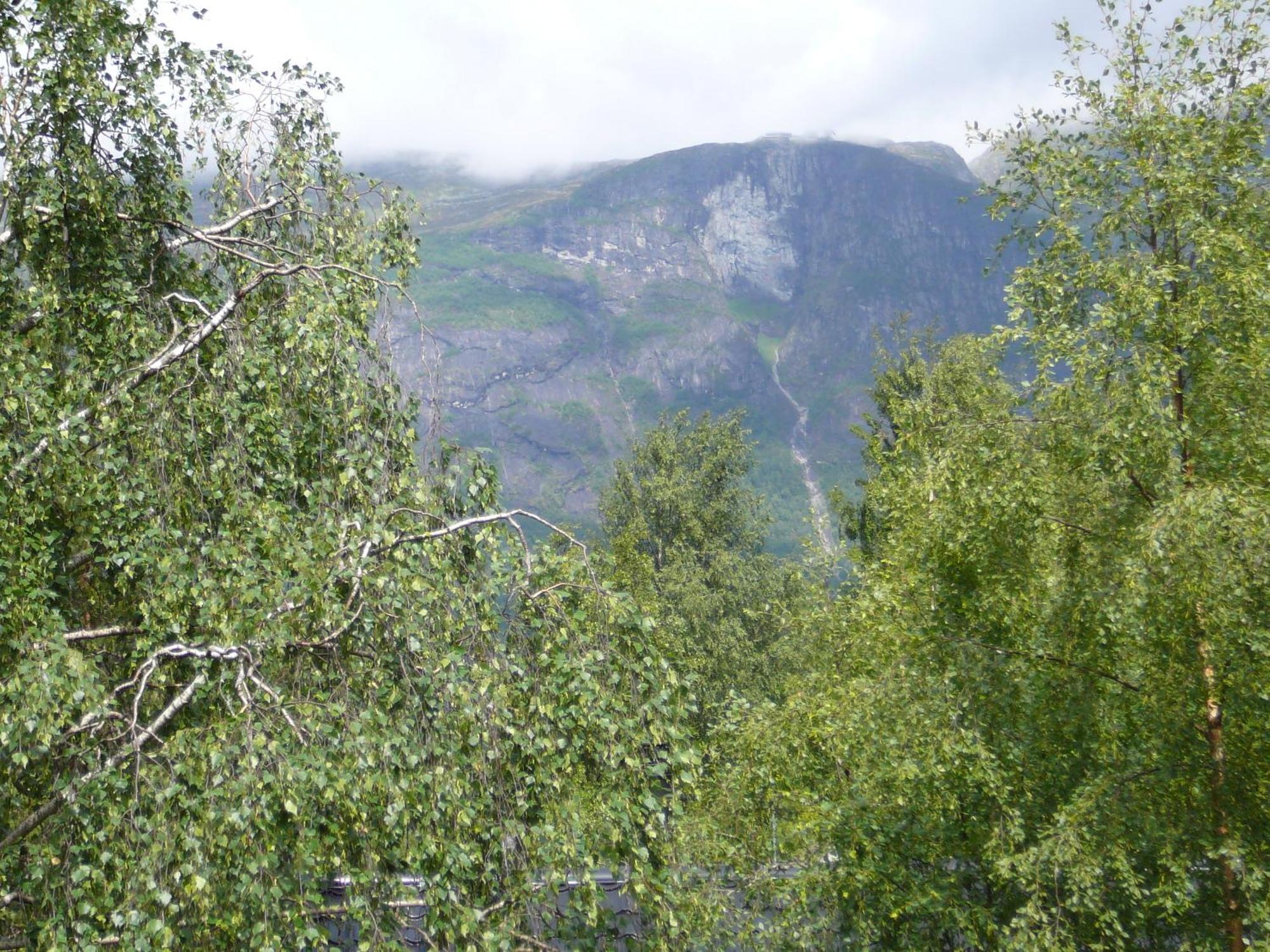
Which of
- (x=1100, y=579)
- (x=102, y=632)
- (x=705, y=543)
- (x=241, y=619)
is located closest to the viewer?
(x=241, y=619)

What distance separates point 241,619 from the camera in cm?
471

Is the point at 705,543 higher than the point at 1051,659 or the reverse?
the reverse

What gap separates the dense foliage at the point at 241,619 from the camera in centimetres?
447

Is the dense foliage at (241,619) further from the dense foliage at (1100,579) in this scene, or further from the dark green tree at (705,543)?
the dark green tree at (705,543)

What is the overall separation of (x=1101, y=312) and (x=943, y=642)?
3307mm

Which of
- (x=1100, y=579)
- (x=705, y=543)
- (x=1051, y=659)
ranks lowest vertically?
(x=705, y=543)

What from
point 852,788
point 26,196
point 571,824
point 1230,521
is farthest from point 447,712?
point 852,788

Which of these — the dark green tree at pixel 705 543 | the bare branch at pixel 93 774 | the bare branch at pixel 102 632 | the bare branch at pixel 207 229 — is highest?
the bare branch at pixel 207 229

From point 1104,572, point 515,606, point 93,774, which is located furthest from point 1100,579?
point 93,774

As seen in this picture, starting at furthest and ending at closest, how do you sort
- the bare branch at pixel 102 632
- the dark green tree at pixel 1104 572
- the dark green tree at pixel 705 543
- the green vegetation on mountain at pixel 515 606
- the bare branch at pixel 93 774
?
the dark green tree at pixel 705 543, the dark green tree at pixel 1104 572, the bare branch at pixel 102 632, the green vegetation on mountain at pixel 515 606, the bare branch at pixel 93 774

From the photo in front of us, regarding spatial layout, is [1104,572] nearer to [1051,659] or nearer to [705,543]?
[1051,659]

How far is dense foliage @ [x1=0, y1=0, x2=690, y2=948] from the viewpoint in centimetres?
447

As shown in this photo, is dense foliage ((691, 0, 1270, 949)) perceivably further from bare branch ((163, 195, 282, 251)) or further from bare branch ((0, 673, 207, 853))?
bare branch ((0, 673, 207, 853))

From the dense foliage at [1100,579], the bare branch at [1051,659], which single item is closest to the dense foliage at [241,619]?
the dense foliage at [1100,579]
